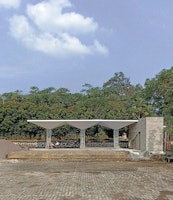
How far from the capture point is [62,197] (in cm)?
782

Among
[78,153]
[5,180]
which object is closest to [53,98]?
[78,153]

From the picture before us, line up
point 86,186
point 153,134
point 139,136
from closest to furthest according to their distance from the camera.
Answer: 1. point 86,186
2. point 153,134
3. point 139,136

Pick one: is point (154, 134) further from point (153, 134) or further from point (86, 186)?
point (86, 186)

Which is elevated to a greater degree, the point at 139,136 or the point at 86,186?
the point at 139,136

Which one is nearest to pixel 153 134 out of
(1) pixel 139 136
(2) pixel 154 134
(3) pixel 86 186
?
(2) pixel 154 134

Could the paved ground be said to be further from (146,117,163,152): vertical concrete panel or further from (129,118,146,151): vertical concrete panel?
(129,118,146,151): vertical concrete panel

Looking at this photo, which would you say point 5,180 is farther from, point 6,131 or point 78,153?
point 6,131

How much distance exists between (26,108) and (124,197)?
24.6m

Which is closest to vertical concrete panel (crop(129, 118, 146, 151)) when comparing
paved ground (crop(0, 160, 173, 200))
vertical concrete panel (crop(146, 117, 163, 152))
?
vertical concrete panel (crop(146, 117, 163, 152))

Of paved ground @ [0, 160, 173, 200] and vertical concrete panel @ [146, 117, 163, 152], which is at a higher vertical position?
vertical concrete panel @ [146, 117, 163, 152]

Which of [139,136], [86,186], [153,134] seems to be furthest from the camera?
[139,136]

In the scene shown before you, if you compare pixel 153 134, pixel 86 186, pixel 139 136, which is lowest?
pixel 86 186

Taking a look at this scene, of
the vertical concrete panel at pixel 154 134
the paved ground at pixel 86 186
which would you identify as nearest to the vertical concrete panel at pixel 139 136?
the vertical concrete panel at pixel 154 134

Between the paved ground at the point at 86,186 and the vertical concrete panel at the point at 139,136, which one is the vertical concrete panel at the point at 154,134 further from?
the paved ground at the point at 86,186
